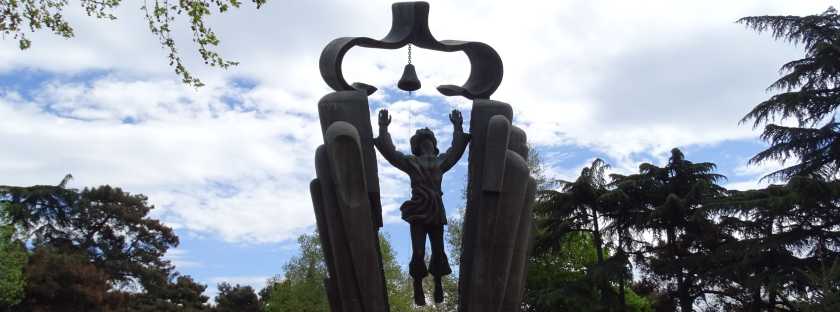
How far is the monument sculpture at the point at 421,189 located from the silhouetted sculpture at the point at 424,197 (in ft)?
0.04

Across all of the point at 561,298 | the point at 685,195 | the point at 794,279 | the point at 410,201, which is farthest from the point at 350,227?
the point at 685,195

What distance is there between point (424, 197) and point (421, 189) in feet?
0.37

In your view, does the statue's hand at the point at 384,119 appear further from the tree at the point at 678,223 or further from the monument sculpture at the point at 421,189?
the tree at the point at 678,223

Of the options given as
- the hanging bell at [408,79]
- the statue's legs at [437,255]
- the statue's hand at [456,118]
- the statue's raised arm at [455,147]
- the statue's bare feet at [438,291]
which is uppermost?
the hanging bell at [408,79]

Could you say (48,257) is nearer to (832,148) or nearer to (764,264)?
(764,264)

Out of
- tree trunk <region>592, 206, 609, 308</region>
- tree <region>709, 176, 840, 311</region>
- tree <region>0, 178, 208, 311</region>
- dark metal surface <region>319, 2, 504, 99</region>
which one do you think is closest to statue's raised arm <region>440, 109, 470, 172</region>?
dark metal surface <region>319, 2, 504, 99</region>

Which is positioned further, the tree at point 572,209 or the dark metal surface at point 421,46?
the tree at point 572,209

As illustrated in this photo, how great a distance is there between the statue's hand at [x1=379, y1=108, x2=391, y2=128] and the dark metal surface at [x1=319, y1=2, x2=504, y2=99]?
0.36 m

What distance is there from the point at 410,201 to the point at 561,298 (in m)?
12.9

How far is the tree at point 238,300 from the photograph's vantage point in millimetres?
36000

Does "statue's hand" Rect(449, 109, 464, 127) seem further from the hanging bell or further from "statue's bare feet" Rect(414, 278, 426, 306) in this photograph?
"statue's bare feet" Rect(414, 278, 426, 306)

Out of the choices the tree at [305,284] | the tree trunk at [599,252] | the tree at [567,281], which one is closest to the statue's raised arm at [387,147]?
the tree at [567,281]

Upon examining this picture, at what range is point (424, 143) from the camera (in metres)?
10.2

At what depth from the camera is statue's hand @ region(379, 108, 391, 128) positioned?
9.86m
